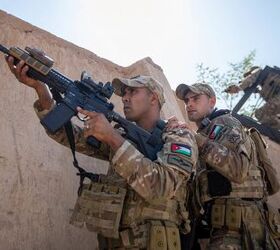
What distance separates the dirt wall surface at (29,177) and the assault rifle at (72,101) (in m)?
0.91

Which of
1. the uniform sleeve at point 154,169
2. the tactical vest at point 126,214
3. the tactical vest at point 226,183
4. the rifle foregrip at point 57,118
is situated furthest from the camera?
the tactical vest at point 226,183

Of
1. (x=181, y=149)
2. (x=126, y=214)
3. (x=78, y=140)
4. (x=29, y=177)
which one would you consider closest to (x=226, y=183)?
(x=181, y=149)

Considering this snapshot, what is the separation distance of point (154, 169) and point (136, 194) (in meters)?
0.31

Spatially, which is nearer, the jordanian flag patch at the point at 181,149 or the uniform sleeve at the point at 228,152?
the jordanian flag patch at the point at 181,149

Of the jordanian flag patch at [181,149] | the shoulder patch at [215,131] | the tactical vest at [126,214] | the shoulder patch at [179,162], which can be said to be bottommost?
the tactical vest at [126,214]

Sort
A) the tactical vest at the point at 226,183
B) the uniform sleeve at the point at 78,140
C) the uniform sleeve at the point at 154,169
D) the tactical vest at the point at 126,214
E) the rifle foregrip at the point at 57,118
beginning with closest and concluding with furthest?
the uniform sleeve at the point at 154,169 < the tactical vest at the point at 126,214 < the rifle foregrip at the point at 57,118 < the uniform sleeve at the point at 78,140 < the tactical vest at the point at 226,183

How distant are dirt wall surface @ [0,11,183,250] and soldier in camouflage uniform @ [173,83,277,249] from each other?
107 cm

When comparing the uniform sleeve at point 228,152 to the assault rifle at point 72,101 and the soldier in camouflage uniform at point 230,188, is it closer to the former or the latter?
the soldier in camouflage uniform at point 230,188

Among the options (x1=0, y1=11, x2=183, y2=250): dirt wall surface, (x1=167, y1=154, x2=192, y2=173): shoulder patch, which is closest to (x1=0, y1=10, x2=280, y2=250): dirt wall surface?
(x1=0, y1=11, x2=183, y2=250): dirt wall surface

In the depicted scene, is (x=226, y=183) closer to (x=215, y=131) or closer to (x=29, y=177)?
(x=215, y=131)

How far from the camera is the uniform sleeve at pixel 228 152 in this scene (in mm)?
2693

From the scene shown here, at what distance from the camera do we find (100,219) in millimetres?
2326

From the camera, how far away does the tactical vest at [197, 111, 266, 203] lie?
9.37 ft

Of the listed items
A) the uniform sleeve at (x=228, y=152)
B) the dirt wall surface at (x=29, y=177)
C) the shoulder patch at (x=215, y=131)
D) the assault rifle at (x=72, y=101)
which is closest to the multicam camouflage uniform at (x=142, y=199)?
the assault rifle at (x=72, y=101)
